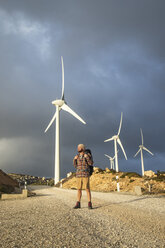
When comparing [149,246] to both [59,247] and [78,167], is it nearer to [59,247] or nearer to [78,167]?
[59,247]

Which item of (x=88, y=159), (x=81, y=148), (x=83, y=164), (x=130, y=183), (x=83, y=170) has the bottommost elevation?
(x=130, y=183)

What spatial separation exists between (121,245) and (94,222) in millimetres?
1607

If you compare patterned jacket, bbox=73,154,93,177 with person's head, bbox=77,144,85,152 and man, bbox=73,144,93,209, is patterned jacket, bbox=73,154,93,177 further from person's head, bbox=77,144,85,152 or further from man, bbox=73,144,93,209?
person's head, bbox=77,144,85,152

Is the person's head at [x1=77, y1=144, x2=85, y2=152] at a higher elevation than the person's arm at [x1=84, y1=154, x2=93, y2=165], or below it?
higher

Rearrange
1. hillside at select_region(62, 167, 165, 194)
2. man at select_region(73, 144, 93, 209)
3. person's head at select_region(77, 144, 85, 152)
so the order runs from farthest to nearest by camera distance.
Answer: hillside at select_region(62, 167, 165, 194), person's head at select_region(77, 144, 85, 152), man at select_region(73, 144, 93, 209)

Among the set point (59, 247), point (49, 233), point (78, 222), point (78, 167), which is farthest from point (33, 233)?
point (78, 167)

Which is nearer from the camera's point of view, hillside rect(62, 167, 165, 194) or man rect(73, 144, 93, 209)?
man rect(73, 144, 93, 209)

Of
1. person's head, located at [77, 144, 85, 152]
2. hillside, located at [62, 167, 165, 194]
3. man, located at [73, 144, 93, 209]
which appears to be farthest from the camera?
hillside, located at [62, 167, 165, 194]

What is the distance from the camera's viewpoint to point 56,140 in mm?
44594

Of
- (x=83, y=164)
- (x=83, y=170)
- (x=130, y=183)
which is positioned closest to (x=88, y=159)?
(x=83, y=164)

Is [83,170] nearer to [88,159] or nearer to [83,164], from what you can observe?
[83,164]

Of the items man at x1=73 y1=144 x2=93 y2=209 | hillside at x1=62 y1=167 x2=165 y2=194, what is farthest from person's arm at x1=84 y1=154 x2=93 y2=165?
hillside at x1=62 y1=167 x2=165 y2=194

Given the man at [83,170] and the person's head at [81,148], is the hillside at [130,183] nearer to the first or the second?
the man at [83,170]

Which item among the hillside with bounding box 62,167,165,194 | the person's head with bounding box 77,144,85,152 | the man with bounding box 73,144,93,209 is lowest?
the hillside with bounding box 62,167,165,194
